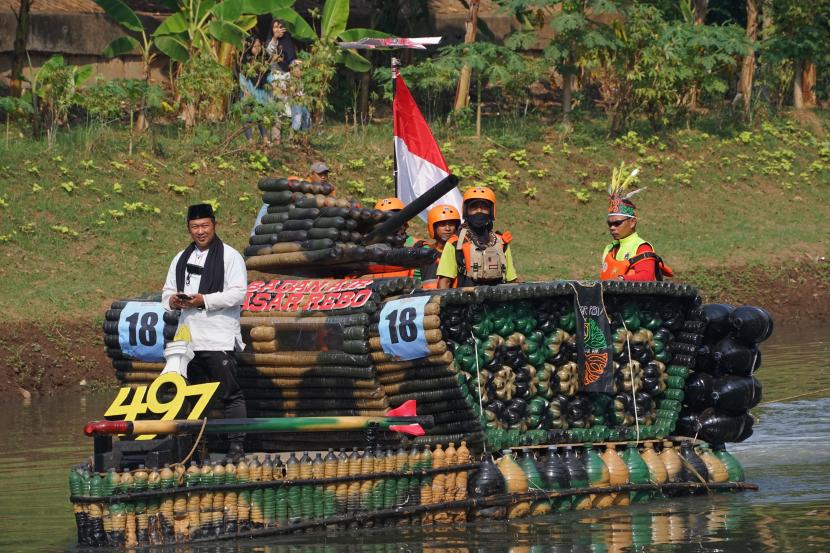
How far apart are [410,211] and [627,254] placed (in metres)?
1.66

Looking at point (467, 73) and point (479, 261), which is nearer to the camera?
point (479, 261)

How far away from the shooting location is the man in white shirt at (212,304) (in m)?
11.0

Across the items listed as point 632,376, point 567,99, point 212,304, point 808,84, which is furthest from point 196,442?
point 808,84

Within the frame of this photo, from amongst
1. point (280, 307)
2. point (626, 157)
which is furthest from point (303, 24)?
point (280, 307)

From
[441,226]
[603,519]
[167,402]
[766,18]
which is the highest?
[766,18]

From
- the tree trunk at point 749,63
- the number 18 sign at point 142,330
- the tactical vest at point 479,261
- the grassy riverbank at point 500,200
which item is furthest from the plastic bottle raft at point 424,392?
the tree trunk at point 749,63

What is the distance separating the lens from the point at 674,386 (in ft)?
40.1

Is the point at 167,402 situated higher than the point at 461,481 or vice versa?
the point at 167,402

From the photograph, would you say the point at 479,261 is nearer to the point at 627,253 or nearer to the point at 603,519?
the point at 627,253

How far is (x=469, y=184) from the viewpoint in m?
25.2

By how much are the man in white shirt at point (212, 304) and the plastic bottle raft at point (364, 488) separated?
59 centimetres

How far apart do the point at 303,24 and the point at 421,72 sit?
220 cm

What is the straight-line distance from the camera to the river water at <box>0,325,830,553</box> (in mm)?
10250

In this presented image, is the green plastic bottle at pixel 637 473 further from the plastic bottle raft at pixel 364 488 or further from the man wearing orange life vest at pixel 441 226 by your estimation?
the man wearing orange life vest at pixel 441 226
